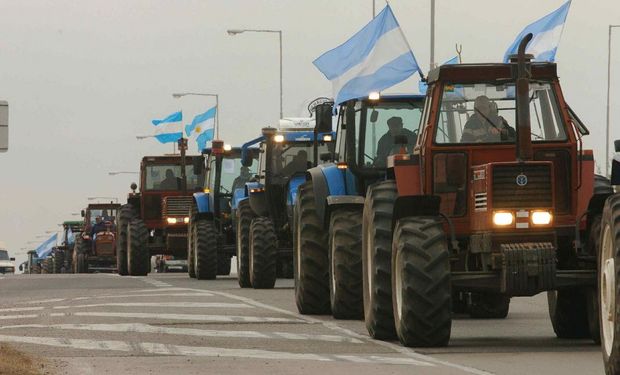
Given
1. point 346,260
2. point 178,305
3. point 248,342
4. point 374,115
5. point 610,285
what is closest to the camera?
point 610,285

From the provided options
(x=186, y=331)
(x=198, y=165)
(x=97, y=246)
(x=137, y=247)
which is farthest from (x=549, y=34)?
(x=97, y=246)

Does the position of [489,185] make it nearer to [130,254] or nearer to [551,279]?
[551,279]

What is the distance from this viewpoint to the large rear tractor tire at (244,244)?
33688mm

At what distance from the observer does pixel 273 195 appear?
3347cm

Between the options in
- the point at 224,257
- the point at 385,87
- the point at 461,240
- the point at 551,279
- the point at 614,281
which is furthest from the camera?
the point at 224,257

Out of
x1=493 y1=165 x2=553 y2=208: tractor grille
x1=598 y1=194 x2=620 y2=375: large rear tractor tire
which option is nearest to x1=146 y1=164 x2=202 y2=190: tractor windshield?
x1=493 y1=165 x2=553 y2=208: tractor grille

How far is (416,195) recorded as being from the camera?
661 inches

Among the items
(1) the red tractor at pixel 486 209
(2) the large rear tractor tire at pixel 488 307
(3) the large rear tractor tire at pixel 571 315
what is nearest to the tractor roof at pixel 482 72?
(1) the red tractor at pixel 486 209

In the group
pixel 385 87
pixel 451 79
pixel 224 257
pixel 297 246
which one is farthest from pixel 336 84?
pixel 224 257

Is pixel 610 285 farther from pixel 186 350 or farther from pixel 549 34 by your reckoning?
pixel 549 34

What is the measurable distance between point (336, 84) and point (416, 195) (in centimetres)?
679

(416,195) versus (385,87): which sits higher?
(385,87)

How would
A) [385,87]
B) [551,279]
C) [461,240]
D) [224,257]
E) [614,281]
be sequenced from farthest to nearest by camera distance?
[224,257] < [385,87] < [461,240] < [551,279] < [614,281]

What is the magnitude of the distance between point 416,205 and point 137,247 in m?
28.9
